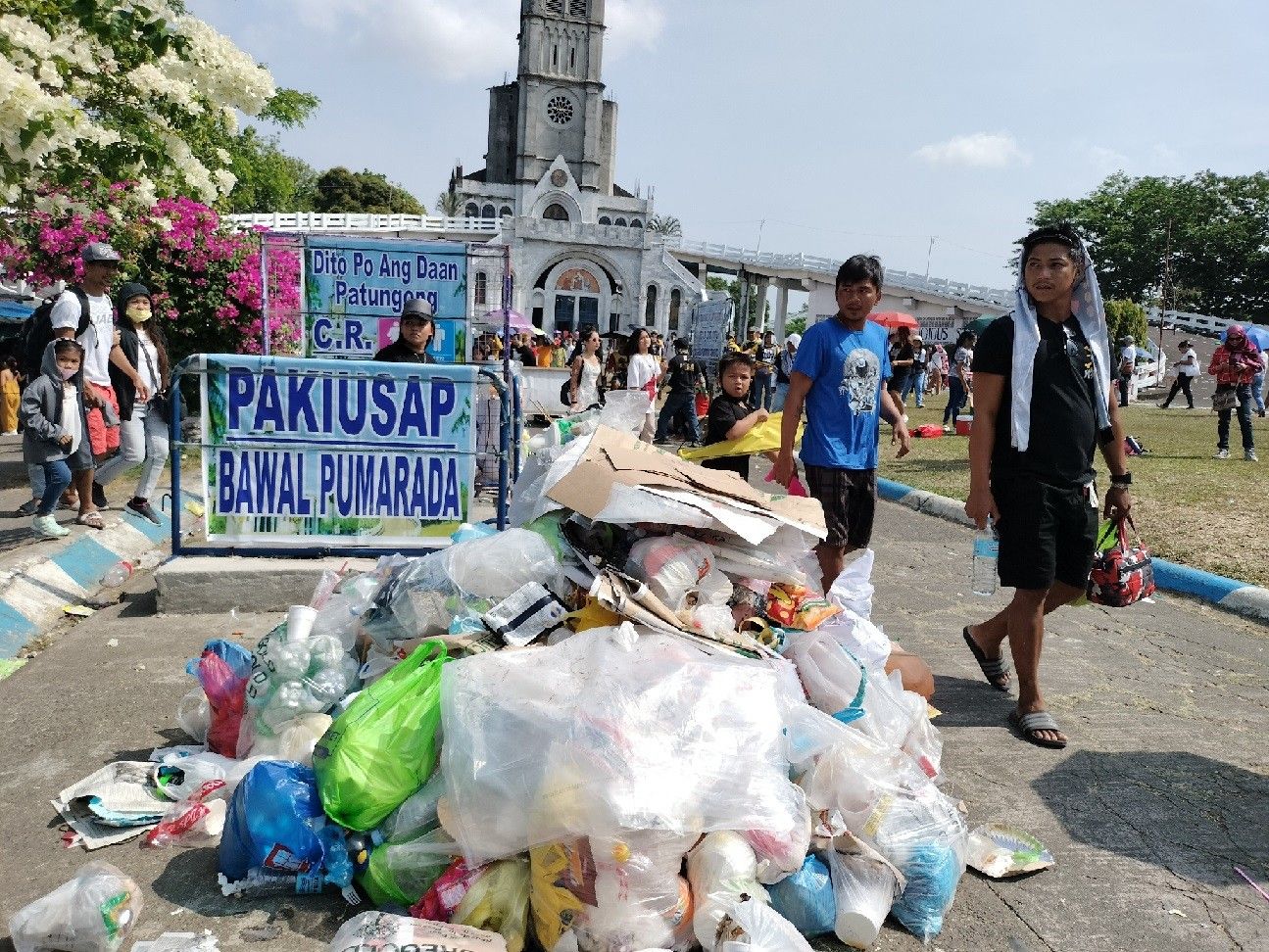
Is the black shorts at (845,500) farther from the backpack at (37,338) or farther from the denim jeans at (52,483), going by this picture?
the backpack at (37,338)

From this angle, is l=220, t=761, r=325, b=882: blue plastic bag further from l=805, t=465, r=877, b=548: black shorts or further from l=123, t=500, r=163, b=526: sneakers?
l=123, t=500, r=163, b=526: sneakers

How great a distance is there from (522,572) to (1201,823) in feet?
7.44

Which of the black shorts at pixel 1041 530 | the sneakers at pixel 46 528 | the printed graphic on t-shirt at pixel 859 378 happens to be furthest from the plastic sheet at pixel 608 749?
the sneakers at pixel 46 528

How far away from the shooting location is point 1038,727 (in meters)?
3.59

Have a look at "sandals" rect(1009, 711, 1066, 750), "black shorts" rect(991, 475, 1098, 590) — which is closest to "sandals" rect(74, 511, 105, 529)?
"black shorts" rect(991, 475, 1098, 590)

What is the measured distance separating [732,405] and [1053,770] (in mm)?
2323

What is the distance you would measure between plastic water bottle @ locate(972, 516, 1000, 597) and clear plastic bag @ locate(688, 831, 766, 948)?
2.07 m

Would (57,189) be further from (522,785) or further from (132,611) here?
(522,785)

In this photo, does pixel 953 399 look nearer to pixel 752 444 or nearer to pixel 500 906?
pixel 752 444

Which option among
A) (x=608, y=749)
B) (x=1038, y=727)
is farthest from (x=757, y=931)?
(x=1038, y=727)

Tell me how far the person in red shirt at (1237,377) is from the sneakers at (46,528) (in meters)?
11.7

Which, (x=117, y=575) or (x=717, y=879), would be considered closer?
(x=717, y=879)

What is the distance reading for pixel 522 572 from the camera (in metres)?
3.24

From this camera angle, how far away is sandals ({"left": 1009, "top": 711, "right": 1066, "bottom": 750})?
3.54 m
